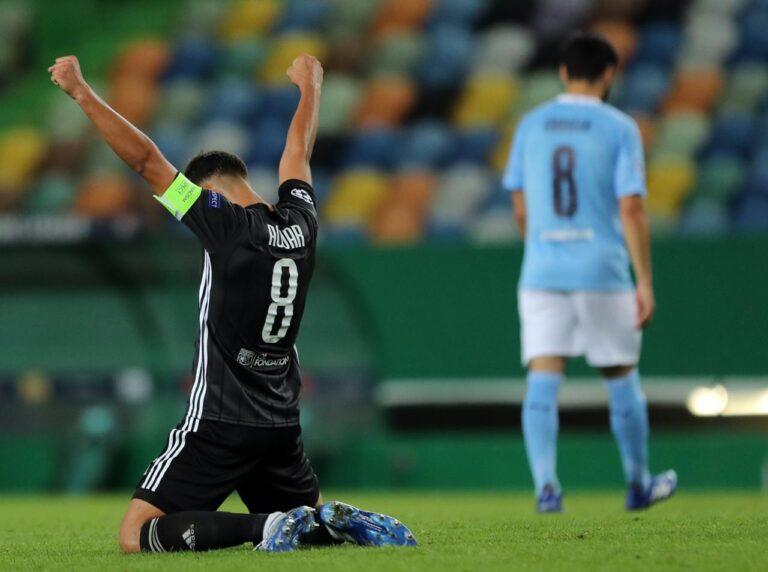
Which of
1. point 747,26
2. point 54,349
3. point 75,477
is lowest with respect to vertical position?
point 75,477

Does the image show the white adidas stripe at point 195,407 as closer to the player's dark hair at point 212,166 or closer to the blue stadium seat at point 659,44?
the player's dark hair at point 212,166

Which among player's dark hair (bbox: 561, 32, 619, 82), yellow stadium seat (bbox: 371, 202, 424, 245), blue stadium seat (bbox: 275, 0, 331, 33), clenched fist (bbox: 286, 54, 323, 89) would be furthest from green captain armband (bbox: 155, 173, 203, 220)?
blue stadium seat (bbox: 275, 0, 331, 33)

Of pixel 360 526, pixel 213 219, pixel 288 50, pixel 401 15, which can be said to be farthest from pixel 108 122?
pixel 401 15

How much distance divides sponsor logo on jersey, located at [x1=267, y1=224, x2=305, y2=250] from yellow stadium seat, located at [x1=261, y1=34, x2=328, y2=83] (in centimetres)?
790

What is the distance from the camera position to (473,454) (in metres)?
9.41

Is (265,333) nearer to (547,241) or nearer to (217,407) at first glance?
(217,407)

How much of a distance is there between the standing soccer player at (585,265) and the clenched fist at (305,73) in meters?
1.66

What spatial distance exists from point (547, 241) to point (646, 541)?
216 centimetres

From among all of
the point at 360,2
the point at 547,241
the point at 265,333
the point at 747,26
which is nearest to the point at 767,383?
the point at 547,241

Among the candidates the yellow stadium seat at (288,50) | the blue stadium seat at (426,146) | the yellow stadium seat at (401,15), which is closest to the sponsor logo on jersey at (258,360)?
the blue stadium seat at (426,146)

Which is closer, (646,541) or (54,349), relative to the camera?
(646,541)

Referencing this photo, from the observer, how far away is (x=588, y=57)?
6.74 metres

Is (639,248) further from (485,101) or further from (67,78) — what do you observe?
(485,101)

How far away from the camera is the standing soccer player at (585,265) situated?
21.4 ft
